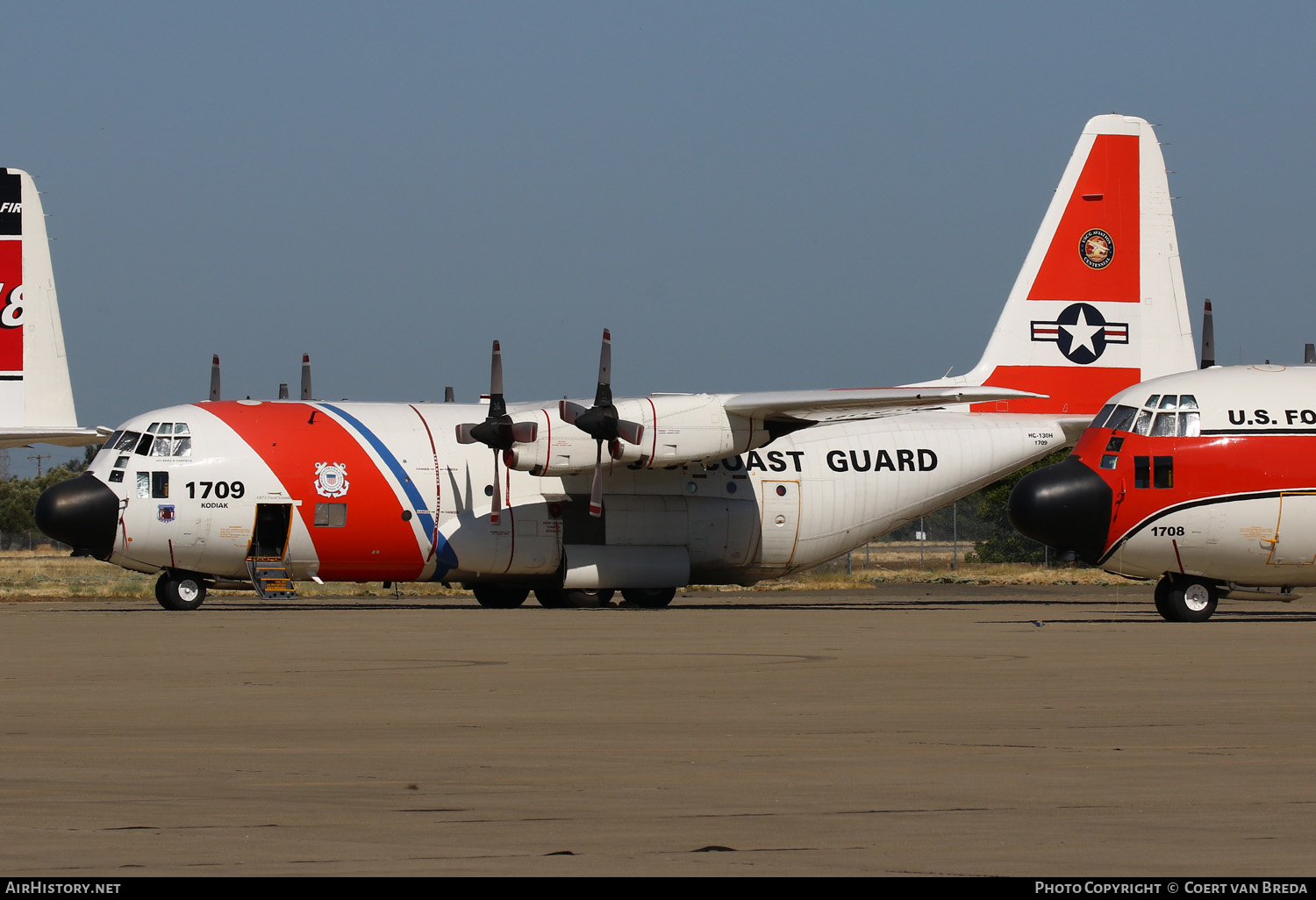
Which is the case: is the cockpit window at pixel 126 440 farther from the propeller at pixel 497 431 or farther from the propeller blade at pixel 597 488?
the propeller blade at pixel 597 488

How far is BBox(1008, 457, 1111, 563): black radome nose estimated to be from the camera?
2495 centimetres

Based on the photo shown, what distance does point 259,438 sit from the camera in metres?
29.1

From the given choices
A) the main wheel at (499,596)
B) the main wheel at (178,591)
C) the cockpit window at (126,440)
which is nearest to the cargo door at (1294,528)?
the main wheel at (499,596)

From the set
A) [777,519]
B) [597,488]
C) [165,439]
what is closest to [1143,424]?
[777,519]

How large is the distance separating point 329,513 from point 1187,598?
46.9 ft

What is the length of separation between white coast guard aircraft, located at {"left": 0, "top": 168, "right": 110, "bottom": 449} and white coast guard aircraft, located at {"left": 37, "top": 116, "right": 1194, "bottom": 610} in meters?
3.86

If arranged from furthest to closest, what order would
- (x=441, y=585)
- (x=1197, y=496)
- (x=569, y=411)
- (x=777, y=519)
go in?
1. (x=441, y=585)
2. (x=777, y=519)
3. (x=569, y=411)
4. (x=1197, y=496)

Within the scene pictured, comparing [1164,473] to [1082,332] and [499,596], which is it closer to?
[1082,332]

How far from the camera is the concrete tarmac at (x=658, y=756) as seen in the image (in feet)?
22.8

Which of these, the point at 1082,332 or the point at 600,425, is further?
the point at 1082,332

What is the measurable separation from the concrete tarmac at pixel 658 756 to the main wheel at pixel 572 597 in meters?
11.0

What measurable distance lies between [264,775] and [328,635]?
12.7 m

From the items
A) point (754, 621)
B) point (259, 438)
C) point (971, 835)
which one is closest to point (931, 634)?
point (754, 621)

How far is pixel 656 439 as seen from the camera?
29.9 meters
